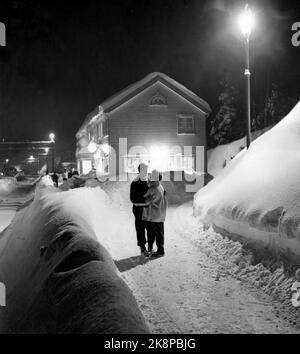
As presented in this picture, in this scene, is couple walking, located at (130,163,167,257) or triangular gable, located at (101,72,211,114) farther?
triangular gable, located at (101,72,211,114)

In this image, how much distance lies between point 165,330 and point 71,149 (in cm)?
6785

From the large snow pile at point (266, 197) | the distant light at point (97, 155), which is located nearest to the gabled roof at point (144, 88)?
the distant light at point (97, 155)

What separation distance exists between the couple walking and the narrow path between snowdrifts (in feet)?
1.09

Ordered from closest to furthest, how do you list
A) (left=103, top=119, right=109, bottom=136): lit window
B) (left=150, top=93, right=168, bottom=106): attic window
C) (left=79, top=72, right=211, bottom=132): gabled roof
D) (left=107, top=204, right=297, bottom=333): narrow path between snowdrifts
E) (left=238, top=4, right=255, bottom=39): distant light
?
(left=107, top=204, right=297, bottom=333): narrow path between snowdrifts → (left=238, top=4, right=255, bottom=39): distant light → (left=79, top=72, right=211, bottom=132): gabled roof → (left=150, top=93, right=168, bottom=106): attic window → (left=103, top=119, right=109, bottom=136): lit window

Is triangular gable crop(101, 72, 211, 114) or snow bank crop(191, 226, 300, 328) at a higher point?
triangular gable crop(101, 72, 211, 114)

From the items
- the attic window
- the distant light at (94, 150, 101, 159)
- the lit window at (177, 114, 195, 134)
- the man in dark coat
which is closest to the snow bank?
the man in dark coat

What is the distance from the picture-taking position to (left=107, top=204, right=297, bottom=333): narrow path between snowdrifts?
15.5 feet

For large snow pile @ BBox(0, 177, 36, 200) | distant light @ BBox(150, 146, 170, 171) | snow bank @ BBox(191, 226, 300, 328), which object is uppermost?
distant light @ BBox(150, 146, 170, 171)

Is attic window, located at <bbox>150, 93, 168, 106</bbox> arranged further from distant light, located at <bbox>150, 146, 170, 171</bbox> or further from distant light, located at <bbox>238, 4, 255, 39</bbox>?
distant light, located at <bbox>238, 4, 255, 39</bbox>

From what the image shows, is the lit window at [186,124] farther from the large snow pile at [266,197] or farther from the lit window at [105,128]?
the large snow pile at [266,197]

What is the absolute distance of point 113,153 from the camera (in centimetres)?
3027

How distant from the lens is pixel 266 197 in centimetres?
760

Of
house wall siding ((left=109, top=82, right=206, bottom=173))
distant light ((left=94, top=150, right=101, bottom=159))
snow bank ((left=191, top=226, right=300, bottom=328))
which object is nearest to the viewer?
snow bank ((left=191, top=226, right=300, bottom=328))

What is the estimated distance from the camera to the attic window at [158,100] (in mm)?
31078
